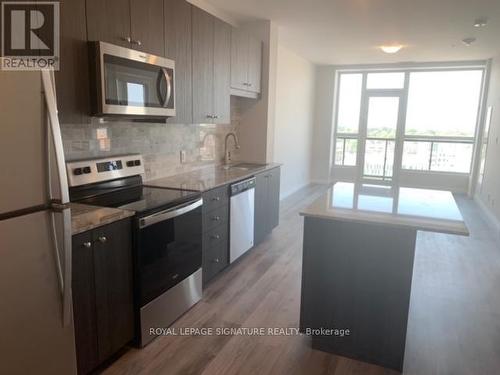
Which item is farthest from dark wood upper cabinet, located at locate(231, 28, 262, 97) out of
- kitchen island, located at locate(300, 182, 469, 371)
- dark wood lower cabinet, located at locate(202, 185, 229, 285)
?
kitchen island, located at locate(300, 182, 469, 371)

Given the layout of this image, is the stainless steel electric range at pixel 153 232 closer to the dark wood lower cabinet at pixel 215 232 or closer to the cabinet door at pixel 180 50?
the dark wood lower cabinet at pixel 215 232

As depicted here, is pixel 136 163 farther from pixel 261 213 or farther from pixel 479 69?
pixel 479 69

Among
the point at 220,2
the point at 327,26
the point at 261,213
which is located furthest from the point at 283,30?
the point at 261,213

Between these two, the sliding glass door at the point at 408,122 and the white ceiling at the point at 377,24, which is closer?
the white ceiling at the point at 377,24

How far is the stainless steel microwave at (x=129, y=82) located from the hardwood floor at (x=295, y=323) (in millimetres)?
1516

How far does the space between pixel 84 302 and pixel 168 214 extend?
73 cm

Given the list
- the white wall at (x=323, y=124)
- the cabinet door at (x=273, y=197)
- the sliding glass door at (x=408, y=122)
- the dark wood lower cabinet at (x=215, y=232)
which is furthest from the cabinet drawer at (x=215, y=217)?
the sliding glass door at (x=408, y=122)

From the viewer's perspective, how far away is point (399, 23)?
14.1 ft

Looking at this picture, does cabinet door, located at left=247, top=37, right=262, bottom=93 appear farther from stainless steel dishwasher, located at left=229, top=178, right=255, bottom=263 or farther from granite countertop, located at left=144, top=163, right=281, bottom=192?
stainless steel dishwasher, located at left=229, top=178, right=255, bottom=263

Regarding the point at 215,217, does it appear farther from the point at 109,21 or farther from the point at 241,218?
the point at 109,21

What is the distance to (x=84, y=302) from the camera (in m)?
1.80

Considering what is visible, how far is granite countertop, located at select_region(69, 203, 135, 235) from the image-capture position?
1756 mm

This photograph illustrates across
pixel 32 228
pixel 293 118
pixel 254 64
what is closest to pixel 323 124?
pixel 293 118

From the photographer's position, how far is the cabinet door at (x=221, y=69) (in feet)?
11.1
